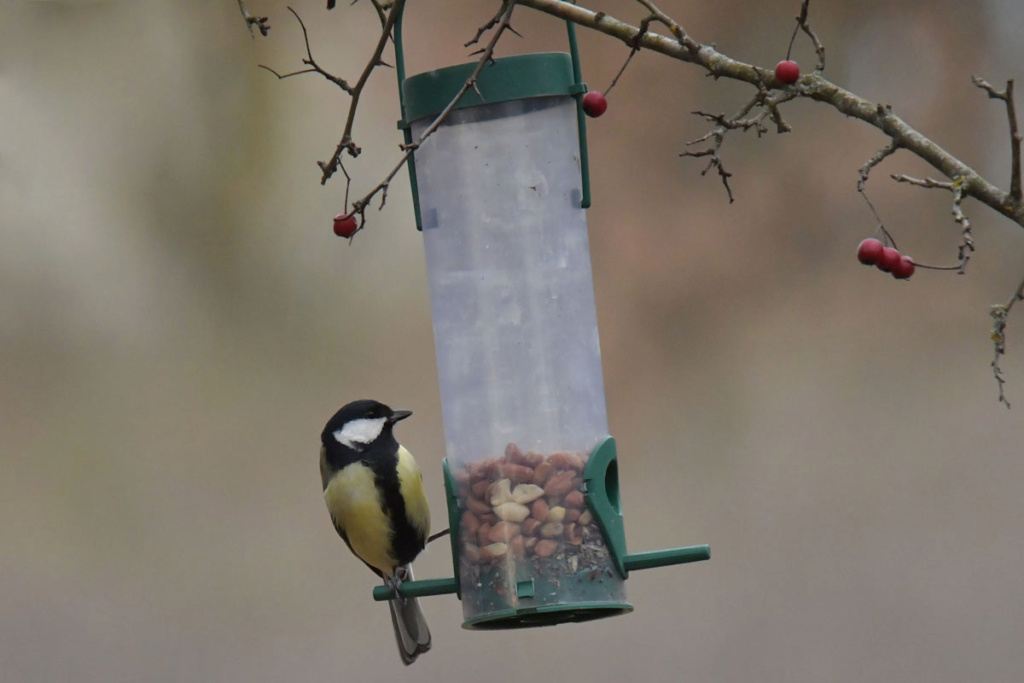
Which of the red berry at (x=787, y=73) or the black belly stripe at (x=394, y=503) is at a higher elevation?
the red berry at (x=787, y=73)

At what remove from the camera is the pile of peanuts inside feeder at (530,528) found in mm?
3113

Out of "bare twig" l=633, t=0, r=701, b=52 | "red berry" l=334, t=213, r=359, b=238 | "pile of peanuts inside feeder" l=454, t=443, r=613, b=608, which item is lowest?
"pile of peanuts inside feeder" l=454, t=443, r=613, b=608

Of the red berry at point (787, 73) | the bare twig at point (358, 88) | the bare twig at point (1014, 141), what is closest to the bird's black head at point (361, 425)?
the bare twig at point (358, 88)

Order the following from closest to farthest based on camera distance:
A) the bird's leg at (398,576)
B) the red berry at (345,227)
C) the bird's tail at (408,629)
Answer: the red berry at (345,227), the bird's leg at (398,576), the bird's tail at (408,629)

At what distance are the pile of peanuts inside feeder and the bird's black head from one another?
0.49 meters

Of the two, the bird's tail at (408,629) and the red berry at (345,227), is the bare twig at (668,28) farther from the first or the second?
the bird's tail at (408,629)

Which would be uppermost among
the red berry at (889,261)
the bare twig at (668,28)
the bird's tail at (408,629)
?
the bare twig at (668,28)

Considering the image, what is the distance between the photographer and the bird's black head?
3613 mm

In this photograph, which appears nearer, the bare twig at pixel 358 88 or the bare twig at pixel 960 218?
the bare twig at pixel 960 218

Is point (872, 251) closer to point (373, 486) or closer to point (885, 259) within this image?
point (885, 259)

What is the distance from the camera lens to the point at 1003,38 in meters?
8.03

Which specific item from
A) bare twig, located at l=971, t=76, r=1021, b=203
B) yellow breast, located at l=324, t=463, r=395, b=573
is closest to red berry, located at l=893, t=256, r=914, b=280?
bare twig, located at l=971, t=76, r=1021, b=203

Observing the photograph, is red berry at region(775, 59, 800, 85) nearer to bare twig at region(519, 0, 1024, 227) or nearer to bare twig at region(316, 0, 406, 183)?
bare twig at region(519, 0, 1024, 227)

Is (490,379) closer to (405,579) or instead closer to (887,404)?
(405,579)
